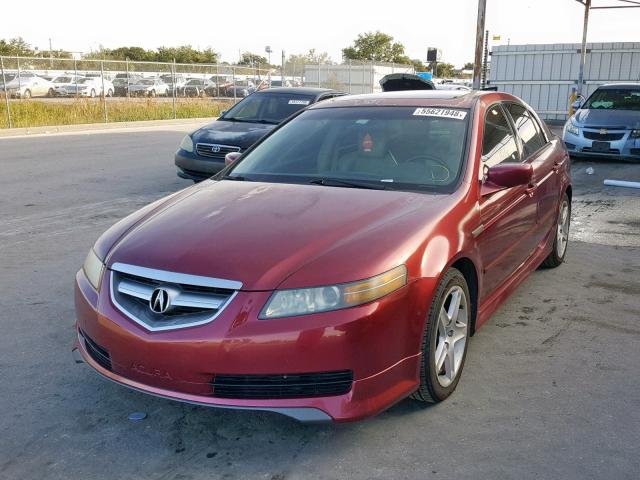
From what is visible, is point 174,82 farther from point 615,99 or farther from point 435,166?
point 435,166

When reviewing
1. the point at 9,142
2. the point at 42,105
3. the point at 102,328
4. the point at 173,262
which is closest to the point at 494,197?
the point at 173,262

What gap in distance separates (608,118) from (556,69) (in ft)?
46.9

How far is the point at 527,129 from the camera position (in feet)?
17.4

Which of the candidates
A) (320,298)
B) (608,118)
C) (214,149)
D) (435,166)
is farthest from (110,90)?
(320,298)

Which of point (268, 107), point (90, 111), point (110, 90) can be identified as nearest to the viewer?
point (268, 107)

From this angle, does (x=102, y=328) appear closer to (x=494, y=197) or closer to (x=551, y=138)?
(x=494, y=197)

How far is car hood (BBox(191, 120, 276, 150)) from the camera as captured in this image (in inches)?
379

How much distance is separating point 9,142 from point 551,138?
14.3 m

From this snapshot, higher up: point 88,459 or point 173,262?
point 173,262

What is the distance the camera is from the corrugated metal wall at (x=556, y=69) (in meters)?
24.7

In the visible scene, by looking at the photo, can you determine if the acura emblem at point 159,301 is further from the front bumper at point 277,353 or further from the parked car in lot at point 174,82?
the parked car in lot at point 174,82

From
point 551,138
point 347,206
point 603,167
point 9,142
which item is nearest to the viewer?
point 347,206

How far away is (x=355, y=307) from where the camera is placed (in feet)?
9.30

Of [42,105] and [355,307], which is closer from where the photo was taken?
[355,307]
